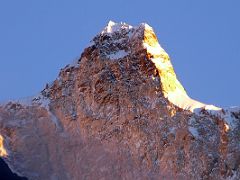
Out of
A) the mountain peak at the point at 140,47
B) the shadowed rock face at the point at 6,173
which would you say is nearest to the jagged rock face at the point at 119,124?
the mountain peak at the point at 140,47

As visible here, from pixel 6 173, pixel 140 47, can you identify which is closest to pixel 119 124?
pixel 140 47

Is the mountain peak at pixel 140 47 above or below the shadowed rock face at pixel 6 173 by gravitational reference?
above

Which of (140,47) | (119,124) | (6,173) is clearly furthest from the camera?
(140,47)

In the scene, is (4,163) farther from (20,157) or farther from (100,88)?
(100,88)

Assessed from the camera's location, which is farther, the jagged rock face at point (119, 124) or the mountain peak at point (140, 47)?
the mountain peak at point (140, 47)

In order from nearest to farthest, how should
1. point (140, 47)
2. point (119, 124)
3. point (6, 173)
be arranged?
point (6, 173) < point (119, 124) < point (140, 47)

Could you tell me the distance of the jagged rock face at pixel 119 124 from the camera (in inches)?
4825

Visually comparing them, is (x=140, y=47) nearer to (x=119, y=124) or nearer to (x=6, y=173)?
(x=119, y=124)

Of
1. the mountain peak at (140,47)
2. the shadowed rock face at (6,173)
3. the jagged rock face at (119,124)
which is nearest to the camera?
the jagged rock face at (119,124)

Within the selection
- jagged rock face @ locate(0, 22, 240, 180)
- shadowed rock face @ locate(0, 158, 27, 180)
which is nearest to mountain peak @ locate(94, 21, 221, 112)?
jagged rock face @ locate(0, 22, 240, 180)

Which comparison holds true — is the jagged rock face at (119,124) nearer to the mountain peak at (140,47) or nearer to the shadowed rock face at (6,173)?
the mountain peak at (140,47)

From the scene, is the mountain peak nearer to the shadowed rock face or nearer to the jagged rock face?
the jagged rock face

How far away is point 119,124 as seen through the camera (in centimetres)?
12700

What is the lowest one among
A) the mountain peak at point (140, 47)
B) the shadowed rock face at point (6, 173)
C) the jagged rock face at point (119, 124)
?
the shadowed rock face at point (6, 173)
